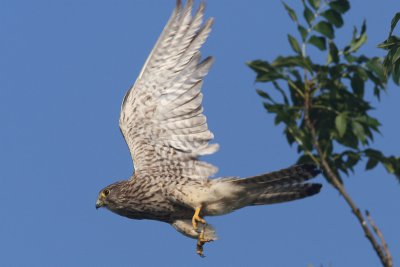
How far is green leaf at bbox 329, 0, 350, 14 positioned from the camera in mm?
6738

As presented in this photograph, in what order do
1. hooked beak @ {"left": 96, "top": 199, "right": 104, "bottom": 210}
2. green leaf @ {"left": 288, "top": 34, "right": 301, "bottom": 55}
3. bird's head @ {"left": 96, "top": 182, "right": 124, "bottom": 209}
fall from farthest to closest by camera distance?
hooked beak @ {"left": 96, "top": 199, "right": 104, "bottom": 210}
bird's head @ {"left": 96, "top": 182, "right": 124, "bottom": 209}
green leaf @ {"left": 288, "top": 34, "right": 301, "bottom": 55}

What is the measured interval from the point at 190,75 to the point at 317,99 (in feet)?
6.15

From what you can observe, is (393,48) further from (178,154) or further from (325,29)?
(178,154)

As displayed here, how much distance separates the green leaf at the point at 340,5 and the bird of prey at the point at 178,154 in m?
1.61

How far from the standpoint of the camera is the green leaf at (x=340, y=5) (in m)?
6.74

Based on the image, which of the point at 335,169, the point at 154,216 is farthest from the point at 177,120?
the point at 335,169

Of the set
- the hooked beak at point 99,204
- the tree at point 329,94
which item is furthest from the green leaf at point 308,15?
the hooked beak at point 99,204

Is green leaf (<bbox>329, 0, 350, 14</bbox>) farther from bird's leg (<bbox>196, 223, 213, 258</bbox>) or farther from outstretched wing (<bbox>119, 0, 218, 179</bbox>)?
bird's leg (<bbox>196, 223, 213, 258</bbox>)

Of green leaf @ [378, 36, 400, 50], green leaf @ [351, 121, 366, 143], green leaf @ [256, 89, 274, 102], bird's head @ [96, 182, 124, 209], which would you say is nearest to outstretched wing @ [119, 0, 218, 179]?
bird's head @ [96, 182, 124, 209]

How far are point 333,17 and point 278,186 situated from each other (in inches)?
71.1

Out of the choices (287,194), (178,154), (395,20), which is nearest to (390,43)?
(395,20)

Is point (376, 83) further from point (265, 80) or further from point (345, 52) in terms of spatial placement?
point (265, 80)

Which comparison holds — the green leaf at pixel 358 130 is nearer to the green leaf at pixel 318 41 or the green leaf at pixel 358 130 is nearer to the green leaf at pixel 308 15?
the green leaf at pixel 318 41

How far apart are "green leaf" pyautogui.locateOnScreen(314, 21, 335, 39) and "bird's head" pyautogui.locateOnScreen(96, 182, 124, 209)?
2.88 meters
